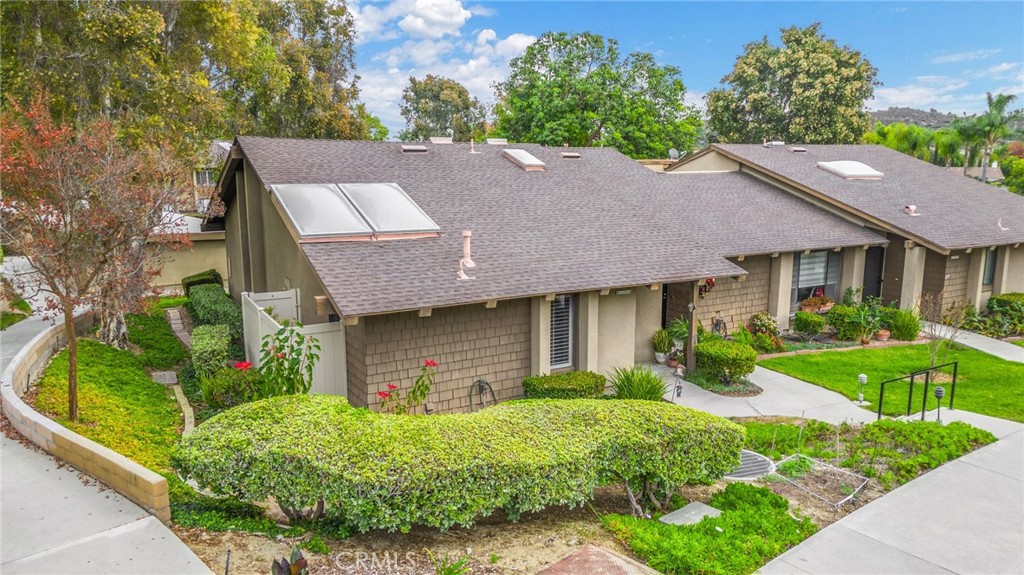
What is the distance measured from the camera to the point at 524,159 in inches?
690

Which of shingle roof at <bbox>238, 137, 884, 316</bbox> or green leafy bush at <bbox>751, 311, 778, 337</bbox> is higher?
shingle roof at <bbox>238, 137, 884, 316</bbox>

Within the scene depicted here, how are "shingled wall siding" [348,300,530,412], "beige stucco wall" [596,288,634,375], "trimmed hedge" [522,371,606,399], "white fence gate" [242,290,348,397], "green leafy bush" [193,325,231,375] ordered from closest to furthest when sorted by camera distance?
"shingled wall siding" [348,300,530,412], "white fence gate" [242,290,348,397], "trimmed hedge" [522,371,606,399], "green leafy bush" [193,325,231,375], "beige stucco wall" [596,288,634,375]

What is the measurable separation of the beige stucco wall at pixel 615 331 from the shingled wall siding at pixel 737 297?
2813 mm

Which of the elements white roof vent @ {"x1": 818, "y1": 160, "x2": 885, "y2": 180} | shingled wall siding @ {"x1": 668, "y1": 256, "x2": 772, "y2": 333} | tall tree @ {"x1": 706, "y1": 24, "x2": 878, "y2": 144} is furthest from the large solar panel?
tall tree @ {"x1": 706, "y1": 24, "x2": 878, "y2": 144}

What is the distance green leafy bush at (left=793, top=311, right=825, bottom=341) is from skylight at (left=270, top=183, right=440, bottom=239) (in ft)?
34.9

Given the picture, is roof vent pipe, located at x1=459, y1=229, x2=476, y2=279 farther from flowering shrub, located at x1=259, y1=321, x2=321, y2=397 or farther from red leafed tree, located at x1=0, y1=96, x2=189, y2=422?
red leafed tree, located at x1=0, y1=96, x2=189, y2=422

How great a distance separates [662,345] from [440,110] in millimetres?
51958

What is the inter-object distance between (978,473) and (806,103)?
36.9m

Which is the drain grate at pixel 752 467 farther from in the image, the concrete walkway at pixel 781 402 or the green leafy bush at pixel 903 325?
the green leafy bush at pixel 903 325

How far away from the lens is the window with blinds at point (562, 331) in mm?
12586

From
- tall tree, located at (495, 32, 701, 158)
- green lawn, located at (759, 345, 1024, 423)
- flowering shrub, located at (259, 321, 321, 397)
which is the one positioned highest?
tall tree, located at (495, 32, 701, 158)

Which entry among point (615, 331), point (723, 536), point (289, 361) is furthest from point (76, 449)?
point (615, 331)

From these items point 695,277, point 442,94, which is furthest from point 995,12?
point 442,94

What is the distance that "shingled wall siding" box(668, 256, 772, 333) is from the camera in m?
16.1
